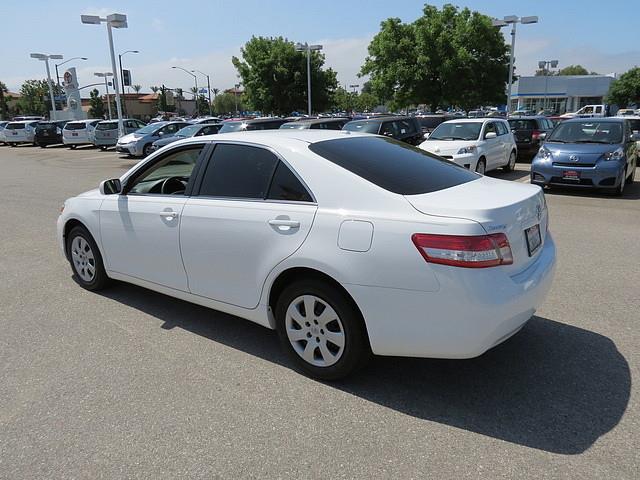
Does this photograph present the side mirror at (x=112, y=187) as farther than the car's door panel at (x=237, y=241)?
Yes

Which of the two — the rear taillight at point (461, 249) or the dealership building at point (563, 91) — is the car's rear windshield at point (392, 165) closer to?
the rear taillight at point (461, 249)

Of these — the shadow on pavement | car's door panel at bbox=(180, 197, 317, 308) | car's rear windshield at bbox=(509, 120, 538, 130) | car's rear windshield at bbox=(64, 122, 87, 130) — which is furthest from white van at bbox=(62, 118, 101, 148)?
the shadow on pavement

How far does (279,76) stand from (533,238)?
114 ft

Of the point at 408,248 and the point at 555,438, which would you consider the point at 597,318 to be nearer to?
the point at 555,438

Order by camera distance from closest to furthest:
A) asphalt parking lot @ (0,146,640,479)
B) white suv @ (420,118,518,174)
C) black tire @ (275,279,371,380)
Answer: asphalt parking lot @ (0,146,640,479), black tire @ (275,279,371,380), white suv @ (420,118,518,174)

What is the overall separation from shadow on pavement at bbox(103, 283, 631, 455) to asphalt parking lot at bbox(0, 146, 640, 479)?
1 centimetres

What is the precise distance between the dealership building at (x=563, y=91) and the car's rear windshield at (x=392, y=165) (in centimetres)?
8206

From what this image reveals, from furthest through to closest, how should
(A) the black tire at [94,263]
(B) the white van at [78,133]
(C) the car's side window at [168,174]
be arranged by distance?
(B) the white van at [78,133] < (A) the black tire at [94,263] < (C) the car's side window at [168,174]

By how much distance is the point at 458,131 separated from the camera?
43.4 ft

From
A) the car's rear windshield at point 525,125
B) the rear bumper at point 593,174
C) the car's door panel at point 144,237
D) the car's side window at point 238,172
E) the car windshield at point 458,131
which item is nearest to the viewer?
the car's side window at point 238,172

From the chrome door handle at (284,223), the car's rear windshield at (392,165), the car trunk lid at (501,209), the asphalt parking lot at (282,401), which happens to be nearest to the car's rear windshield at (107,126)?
the asphalt parking lot at (282,401)

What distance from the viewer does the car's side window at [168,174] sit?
163 inches

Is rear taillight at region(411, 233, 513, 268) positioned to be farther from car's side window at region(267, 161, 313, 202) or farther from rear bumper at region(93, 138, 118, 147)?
rear bumper at region(93, 138, 118, 147)

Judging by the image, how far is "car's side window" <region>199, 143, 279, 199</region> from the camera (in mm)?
3549
